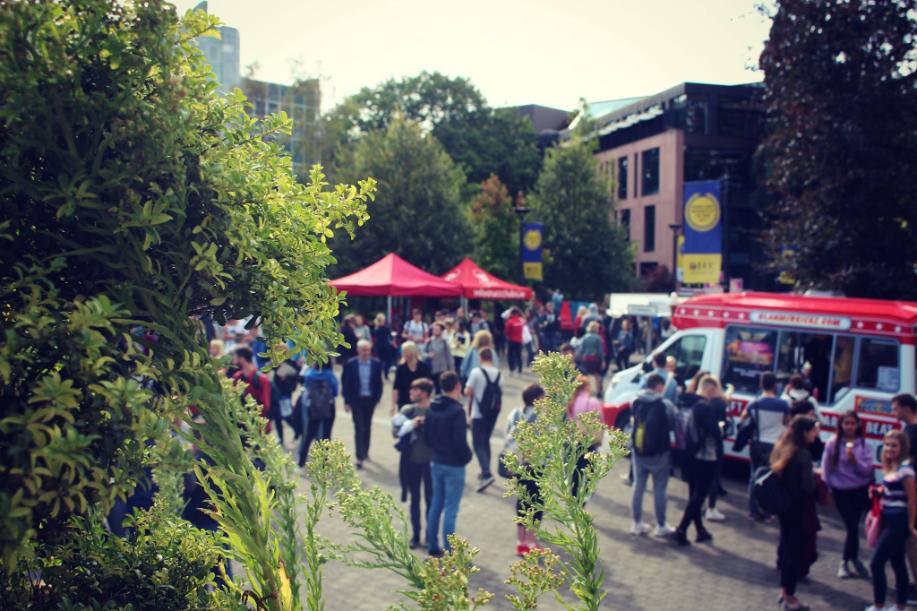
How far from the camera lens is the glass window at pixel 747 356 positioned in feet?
39.1

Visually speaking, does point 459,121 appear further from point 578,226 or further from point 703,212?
point 703,212

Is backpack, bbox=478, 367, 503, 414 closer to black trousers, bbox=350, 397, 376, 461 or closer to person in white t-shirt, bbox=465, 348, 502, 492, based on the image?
person in white t-shirt, bbox=465, 348, 502, 492

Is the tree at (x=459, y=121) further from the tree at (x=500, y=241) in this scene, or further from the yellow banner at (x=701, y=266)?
the yellow banner at (x=701, y=266)

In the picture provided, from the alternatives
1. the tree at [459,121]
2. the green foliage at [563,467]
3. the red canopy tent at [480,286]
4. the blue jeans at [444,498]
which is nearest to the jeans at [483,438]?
the blue jeans at [444,498]

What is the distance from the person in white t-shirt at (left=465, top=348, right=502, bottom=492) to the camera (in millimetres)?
11055

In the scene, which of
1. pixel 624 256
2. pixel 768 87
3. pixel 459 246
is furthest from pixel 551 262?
pixel 768 87

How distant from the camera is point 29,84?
204cm

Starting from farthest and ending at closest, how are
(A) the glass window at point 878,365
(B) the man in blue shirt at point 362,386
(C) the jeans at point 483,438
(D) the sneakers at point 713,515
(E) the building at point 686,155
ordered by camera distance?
(E) the building at point 686,155 → (B) the man in blue shirt at point 362,386 → (C) the jeans at point 483,438 → (A) the glass window at point 878,365 → (D) the sneakers at point 713,515

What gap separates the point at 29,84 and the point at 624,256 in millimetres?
42488

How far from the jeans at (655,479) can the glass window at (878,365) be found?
11.1 feet

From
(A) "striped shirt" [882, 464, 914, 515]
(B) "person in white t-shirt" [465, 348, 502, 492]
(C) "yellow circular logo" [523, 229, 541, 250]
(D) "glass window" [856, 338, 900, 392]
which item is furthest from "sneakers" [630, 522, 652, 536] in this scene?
(C) "yellow circular logo" [523, 229, 541, 250]

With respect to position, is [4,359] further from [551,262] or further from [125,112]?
[551,262]

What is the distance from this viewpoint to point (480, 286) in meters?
23.8

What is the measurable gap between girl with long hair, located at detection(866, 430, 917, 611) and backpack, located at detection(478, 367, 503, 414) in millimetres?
4990
